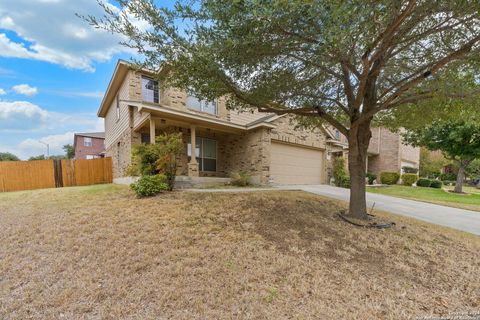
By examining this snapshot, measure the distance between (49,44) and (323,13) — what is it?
12.7 metres

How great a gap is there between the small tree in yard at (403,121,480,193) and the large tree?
31.2 feet

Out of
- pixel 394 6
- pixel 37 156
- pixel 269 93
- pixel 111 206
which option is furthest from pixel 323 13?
pixel 37 156

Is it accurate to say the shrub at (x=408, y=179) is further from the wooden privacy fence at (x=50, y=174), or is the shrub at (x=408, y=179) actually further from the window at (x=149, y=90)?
the wooden privacy fence at (x=50, y=174)

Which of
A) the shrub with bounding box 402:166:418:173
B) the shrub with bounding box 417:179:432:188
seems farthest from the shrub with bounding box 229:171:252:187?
the shrub with bounding box 402:166:418:173

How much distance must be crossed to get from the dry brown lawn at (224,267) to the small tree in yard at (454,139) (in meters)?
11.6

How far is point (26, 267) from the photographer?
339 centimetres

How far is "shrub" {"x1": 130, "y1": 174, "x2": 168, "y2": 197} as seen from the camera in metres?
7.49

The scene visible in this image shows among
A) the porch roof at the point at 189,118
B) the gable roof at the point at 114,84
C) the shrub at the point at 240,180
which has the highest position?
the gable roof at the point at 114,84

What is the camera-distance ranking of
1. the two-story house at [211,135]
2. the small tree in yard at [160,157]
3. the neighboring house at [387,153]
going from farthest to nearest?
1. the neighboring house at [387,153]
2. the two-story house at [211,135]
3. the small tree in yard at [160,157]

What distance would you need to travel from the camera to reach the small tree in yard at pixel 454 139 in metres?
13.7

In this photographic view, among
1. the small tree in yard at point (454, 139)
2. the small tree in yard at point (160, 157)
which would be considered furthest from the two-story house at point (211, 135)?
the small tree in yard at point (454, 139)

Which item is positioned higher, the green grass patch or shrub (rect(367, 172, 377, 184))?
shrub (rect(367, 172, 377, 184))

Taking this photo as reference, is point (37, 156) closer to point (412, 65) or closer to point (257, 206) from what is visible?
point (257, 206)

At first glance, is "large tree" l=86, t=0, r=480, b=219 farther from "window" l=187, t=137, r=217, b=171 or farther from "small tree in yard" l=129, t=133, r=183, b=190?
"window" l=187, t=137, r=217, b=171
